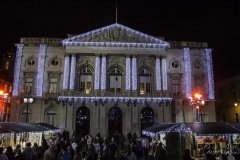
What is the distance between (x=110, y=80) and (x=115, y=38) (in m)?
6.43

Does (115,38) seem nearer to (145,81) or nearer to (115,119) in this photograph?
(145,81)

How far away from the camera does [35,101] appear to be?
1667 inches

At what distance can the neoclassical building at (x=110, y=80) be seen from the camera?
4175 cm

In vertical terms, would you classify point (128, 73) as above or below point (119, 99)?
above

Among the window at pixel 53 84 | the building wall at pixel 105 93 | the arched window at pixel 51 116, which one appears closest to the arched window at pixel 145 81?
the building wall at pixel 105 93

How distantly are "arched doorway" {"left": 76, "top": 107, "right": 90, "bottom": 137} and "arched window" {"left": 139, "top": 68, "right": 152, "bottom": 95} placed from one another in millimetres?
8779

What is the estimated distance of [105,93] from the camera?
1638 inches

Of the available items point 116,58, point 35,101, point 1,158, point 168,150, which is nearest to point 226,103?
point 116,58

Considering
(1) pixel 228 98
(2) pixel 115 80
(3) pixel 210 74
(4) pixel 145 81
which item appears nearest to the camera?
(2) pixel 115 80

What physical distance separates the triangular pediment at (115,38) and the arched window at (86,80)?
3.95m

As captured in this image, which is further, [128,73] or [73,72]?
[128,73]

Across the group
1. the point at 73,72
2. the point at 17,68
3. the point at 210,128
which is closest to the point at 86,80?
the point at 73,72

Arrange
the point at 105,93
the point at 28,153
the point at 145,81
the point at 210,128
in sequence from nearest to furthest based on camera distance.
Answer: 1. the point at 28,153
2. the point at 210,128
3. the point at 105,93
4. the point at 145,81

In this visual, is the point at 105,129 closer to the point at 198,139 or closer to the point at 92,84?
the point at 92,84
